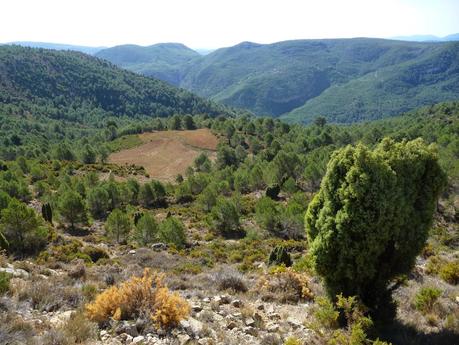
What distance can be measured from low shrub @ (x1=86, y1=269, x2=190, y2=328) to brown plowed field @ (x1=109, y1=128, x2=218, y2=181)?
67.8 m

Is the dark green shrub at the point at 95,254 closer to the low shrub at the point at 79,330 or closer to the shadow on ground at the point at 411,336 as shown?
the low shrub at the point at 79,330

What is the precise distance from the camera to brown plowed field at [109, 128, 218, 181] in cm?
8438

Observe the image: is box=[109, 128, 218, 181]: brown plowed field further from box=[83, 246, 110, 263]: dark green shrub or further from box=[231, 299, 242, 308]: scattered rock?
box=[231, 299, 242, 308]: scattered rock

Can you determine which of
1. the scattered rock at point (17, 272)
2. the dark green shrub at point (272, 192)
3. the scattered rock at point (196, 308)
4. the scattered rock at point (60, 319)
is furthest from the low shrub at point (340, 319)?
the dark green shrub at point (272, 192)

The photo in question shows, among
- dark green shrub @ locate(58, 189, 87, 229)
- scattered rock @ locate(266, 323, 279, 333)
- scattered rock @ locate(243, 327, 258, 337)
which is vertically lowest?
dark green shrub @ locate(58, 189, 87, 229)

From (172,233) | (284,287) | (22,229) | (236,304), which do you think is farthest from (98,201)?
(236,304)

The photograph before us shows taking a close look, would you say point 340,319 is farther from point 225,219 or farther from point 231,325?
point 225,219

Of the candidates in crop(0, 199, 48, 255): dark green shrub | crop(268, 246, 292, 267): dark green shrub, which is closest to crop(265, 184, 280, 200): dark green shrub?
crop(268, 246, 292, 267): dark green shrub

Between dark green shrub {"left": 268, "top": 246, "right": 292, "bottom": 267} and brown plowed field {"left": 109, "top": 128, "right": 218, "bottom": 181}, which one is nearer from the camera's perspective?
dark green shrub {"left": 268, "top": 246, "right": 292, "bottom": 267}

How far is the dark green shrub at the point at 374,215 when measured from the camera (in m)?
9.20

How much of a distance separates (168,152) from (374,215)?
86.4 meters

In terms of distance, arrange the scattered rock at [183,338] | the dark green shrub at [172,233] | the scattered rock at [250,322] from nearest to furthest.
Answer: the scattered rock at [183,338] → the scattered rock at [250,322] → the dark green shrub at [172,233]

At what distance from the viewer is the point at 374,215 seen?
9172mm

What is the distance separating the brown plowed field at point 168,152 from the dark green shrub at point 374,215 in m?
67.8
